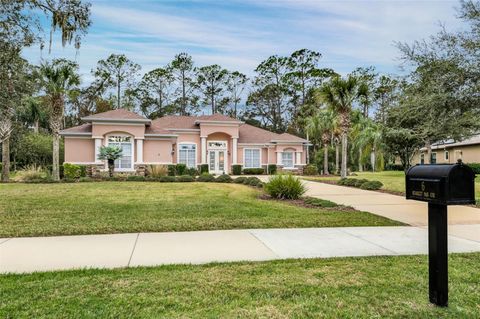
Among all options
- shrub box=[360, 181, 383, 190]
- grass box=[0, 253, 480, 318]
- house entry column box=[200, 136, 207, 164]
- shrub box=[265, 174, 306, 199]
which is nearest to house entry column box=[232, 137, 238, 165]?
house entry column box=[200, 136, 207, 164]

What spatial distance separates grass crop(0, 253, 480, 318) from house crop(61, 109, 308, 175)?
23.3 metres

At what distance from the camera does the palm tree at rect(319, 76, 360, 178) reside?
2353 centimetres

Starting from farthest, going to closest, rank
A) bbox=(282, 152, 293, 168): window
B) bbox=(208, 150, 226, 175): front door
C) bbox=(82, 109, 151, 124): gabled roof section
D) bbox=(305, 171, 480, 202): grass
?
1. bbox=(282, 152, 293, 168): window
2. bbox=(208, 150, 226, 175): front door
3. bbox=(82, 109, 151, 124): gabled roof section
4. bbox=(305, 171, 480, 202): grass

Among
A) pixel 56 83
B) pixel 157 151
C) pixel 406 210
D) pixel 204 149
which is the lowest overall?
pixel 406 210

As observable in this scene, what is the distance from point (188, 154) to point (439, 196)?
29.5m

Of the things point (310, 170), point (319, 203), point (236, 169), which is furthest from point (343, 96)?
point (319, 203)

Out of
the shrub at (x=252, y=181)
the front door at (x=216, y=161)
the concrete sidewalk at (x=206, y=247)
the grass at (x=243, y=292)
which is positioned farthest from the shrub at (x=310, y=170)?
the grass at (x=243, y=292)

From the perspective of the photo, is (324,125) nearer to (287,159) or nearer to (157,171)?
(287,159)

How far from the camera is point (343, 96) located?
24062 mm

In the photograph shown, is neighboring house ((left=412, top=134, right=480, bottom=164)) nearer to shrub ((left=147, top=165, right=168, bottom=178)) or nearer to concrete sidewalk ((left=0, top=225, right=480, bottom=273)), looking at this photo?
shrub ((left=147, top=165, right=168, bottom=178))

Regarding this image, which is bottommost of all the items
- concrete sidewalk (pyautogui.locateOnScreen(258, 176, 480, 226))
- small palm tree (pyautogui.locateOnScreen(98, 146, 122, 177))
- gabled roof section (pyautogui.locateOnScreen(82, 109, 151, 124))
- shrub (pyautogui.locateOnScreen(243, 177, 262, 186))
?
concrete sidewalk (pyautogui.locateOnScreen(258, 176, 480, 226))

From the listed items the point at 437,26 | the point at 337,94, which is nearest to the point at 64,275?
the point at 437,26

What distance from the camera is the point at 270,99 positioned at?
5188 centimetres

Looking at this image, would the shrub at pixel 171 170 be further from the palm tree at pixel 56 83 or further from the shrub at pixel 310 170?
the shrub at pixel 310 170
